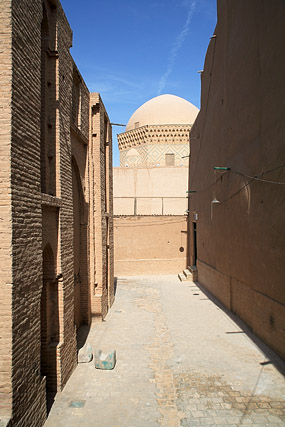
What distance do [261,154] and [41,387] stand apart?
667 centimetres

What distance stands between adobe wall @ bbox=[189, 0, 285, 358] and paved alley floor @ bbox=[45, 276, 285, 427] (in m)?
0.95

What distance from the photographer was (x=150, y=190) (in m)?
22.7

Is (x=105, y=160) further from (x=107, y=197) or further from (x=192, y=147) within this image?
(x=192, y=147)

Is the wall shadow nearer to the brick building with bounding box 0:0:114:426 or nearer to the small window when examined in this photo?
the brick building with bounding box 0:0:114:426

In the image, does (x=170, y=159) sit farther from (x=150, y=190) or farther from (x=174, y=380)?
(x=174, y=380)

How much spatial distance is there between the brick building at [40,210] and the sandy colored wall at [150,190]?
11.8 m

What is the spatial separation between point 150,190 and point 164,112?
6855 millimetres

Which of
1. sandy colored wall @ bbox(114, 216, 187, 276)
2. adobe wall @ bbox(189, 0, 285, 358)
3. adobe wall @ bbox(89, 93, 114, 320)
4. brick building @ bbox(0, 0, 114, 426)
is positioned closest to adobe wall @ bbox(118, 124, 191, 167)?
sandy colored wall @ bbox(114, 216, 187, 276)

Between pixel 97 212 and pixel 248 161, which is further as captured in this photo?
pixel 97 212

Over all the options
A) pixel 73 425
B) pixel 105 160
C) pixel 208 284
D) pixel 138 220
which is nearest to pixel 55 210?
pixel 73 425

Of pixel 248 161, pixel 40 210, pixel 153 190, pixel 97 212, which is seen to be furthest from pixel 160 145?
pixel 40 210

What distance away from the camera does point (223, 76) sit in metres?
12.0

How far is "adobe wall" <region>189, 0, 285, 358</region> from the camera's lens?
7.42 m

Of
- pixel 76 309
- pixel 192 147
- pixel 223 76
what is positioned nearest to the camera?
pixel 76 309
